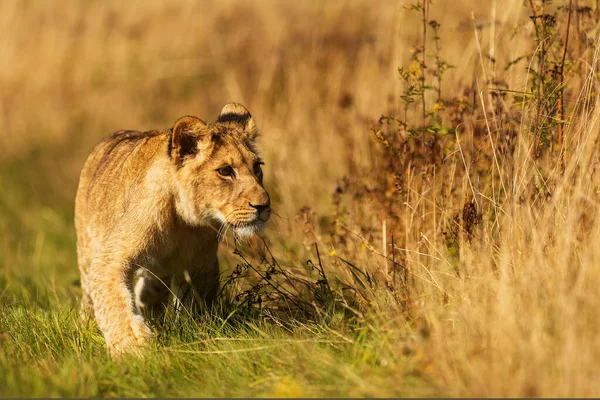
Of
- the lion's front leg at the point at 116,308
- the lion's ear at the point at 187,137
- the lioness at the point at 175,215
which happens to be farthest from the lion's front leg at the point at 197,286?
the lion's ear at the point at 187,137

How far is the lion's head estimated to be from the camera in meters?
5.44

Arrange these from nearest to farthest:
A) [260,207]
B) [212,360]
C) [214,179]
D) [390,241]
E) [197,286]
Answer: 1. [212,360]
2. [260,207]
3. [214,179]
4. [197,286]
5. [390,241]

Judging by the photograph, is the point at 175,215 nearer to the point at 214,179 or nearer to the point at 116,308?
the point at 214,179

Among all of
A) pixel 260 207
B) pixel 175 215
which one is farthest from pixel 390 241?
pixel 175 215

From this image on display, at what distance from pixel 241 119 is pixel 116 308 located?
5.51 ft

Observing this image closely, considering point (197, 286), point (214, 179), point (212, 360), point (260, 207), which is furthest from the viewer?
point (197, 286)

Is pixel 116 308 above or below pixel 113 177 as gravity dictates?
below

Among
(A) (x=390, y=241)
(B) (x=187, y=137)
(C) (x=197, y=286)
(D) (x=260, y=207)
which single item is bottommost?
(C) (x=197, y=286)

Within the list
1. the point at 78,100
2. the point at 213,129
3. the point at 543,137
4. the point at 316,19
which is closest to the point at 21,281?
the point at 213,129

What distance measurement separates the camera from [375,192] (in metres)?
6.83

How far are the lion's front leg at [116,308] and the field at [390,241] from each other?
0.43 ft

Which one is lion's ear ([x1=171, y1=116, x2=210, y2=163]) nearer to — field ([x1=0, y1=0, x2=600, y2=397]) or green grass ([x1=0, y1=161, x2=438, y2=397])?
field ([x1=0, y1=0, x2=600, y2=397])

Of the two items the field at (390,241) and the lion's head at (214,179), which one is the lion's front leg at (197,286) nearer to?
the field at (390,241)

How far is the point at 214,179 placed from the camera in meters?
5.57
